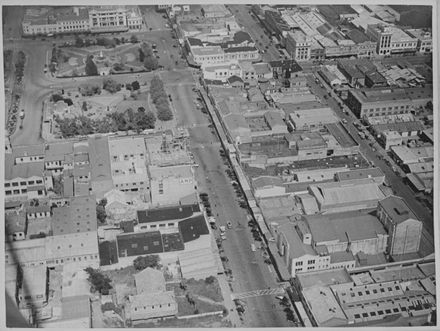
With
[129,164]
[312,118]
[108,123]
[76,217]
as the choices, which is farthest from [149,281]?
[312,118]

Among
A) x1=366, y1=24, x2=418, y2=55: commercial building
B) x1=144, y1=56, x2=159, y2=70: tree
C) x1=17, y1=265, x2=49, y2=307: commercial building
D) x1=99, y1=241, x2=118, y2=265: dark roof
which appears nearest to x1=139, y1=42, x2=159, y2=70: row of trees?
x1=144, y1=56, x2=159, y2=70: tree

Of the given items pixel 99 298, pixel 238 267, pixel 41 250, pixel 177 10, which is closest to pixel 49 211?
pixel 41 250

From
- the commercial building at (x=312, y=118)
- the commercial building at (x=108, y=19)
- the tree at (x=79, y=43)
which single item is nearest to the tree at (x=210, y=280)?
the commercial building at (x=312, y=118)

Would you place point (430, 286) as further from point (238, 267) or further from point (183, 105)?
point (183, 105)

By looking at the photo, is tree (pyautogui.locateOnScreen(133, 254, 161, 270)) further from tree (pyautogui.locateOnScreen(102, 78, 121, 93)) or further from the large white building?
the large white building

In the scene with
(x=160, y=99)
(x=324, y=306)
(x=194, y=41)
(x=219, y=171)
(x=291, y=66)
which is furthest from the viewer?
(x=194, y=41)

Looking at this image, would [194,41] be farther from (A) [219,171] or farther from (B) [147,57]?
(A) [219,171]

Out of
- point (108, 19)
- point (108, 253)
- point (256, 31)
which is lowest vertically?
point (256, 31)
